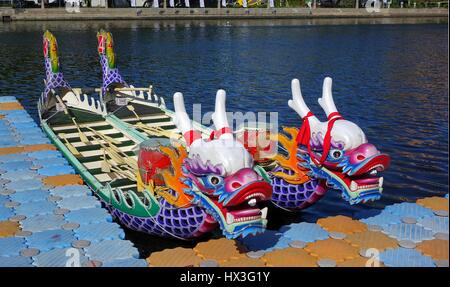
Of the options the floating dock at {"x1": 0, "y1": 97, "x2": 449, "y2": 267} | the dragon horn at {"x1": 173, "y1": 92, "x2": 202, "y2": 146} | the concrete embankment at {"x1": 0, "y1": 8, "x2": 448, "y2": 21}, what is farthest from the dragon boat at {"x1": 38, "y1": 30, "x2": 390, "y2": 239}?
the concrete embankment at {"x1": 0, "y1": 8, "x2": 448, "y2": 21}

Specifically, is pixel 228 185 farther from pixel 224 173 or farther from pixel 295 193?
pixel 295 193

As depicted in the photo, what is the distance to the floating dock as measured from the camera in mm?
9484

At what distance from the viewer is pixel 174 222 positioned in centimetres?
1084

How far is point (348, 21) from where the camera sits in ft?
268

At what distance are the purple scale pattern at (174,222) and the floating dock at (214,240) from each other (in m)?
0.55

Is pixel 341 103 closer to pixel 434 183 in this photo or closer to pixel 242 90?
pixel 242 90

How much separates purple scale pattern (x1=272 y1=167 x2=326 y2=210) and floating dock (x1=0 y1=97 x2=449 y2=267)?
3.01ft

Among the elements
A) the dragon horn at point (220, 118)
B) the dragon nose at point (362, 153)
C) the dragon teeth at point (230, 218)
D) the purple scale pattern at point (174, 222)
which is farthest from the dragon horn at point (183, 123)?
the dragon nose at point (362, 153)

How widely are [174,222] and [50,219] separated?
8.63ft

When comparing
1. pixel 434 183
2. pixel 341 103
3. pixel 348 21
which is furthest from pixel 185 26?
pixel 434 183

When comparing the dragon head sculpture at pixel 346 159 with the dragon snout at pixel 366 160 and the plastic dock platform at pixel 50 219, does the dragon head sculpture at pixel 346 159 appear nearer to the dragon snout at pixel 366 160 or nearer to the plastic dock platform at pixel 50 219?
the dragon snout at pixel 366 160

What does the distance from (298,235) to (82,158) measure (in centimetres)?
723

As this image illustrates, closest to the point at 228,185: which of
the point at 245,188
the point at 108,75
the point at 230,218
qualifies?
the point at 245,188

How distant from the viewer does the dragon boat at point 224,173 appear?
30.7 ft
